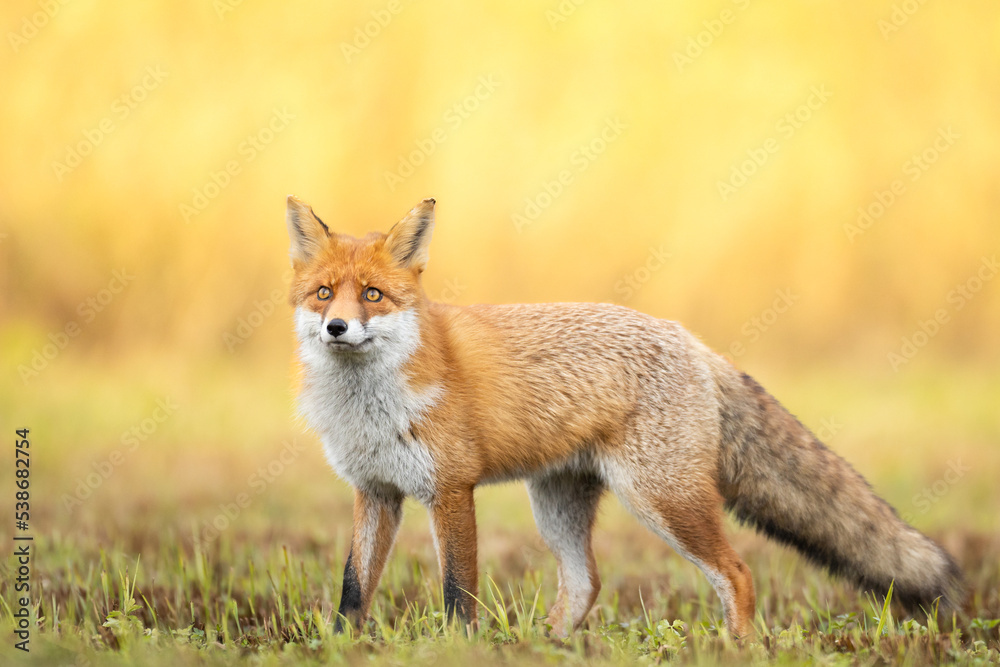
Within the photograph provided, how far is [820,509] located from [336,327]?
8.83 feet

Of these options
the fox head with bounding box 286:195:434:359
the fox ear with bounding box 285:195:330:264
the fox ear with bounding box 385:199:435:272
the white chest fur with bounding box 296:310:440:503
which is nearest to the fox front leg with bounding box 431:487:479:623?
the white chest fur with bounding box 296:310:440:503

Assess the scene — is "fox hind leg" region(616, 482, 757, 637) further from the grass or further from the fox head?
the fox head

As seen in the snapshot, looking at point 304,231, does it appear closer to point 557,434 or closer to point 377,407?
point 377,407

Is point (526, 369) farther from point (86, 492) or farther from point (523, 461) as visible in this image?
point (86, 492)

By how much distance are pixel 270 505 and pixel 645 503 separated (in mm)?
5061

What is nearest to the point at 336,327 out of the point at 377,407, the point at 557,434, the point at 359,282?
the point at 359,282

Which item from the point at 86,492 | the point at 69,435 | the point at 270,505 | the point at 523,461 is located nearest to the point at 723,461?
the point at 523,461

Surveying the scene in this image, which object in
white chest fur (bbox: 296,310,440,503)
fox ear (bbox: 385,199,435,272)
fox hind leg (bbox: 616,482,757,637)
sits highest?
fox ear (bbox: 385,199,435,272)

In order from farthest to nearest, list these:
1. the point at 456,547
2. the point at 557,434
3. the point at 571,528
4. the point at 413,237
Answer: the point at 571,528 → the point at 557,434 → the point at 413,237 → the point at 456,547

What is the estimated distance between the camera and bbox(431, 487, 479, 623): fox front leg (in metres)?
4.21

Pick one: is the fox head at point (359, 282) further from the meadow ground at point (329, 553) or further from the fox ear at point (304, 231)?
the meadow ground at point (329, 553)

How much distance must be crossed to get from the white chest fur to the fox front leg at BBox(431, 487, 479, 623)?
0.11 m

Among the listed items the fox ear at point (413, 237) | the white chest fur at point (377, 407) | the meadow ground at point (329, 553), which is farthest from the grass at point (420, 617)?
the fox ear at point (413, 237)

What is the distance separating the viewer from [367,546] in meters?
4.50
